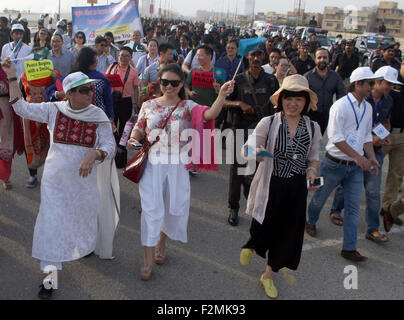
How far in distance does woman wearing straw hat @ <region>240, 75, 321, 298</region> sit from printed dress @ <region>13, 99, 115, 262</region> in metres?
1.30

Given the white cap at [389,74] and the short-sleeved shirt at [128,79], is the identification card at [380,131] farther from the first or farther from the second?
the short-sleeved shirt at [128,79]

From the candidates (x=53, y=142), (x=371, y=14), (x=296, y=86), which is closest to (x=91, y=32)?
(x=53, y=142)

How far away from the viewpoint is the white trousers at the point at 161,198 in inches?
133

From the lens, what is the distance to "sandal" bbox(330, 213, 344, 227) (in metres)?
4.87

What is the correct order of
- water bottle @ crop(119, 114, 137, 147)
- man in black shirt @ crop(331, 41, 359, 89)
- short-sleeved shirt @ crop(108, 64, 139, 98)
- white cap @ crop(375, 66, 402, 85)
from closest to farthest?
water bottle @ crop(119, 114, 137, 147)
white cap @ crop(375, 66, 402, 85)
short-sleeved shirt @ crop(108, 64, 139, 98)
man in black shirt @ crop(331, 41, 359, 89)

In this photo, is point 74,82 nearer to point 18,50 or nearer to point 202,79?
point 202,79

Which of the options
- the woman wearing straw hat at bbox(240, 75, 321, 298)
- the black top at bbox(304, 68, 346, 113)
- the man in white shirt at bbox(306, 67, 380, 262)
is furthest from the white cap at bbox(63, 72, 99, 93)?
the black top at bbox(304, 68, 346, 113)

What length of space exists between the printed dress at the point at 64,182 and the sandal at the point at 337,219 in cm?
299

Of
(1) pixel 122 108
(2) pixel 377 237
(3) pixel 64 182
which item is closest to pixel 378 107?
(2) pixel 377 237

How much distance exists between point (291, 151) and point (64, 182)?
1.86 metres

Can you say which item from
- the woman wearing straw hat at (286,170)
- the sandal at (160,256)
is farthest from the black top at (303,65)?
the sandal at (160,256)

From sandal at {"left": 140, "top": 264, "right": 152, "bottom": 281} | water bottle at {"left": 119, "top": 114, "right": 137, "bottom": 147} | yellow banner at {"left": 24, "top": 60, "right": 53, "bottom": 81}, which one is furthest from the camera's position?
yellow banner at {"left": 24, "top": 60, "right": 53, "bottom": 81}

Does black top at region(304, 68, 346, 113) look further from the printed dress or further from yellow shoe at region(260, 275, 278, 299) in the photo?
the printed dress

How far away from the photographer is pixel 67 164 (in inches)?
126
